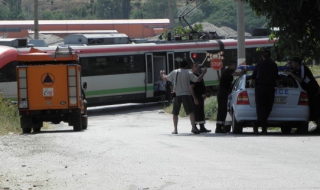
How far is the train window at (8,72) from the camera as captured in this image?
110ft

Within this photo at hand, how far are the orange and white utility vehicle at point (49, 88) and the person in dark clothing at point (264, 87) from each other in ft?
22.5

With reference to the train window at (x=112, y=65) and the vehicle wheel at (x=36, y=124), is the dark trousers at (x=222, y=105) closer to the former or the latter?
the vehicle wheel at (x=36, y=124)

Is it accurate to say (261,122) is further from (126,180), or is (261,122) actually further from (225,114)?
(126,180)

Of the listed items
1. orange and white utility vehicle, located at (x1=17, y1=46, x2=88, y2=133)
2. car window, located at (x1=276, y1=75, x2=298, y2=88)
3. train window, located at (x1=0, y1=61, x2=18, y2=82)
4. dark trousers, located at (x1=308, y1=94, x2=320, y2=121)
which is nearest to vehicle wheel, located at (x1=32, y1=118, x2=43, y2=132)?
orange and white utility vehicle, located at (x1=17, y1=46, x2=88, y2=133)

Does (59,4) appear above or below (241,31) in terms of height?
above

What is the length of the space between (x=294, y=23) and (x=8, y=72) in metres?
17.1

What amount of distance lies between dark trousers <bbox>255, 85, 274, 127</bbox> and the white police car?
285 millimetres

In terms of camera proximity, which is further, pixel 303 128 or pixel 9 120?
pixel 9 120

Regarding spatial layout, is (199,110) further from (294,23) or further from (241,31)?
(241,31)

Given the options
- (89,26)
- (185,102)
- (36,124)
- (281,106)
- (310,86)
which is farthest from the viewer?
(89,26)

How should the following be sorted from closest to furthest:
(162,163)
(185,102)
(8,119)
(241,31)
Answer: (162,163) → (185,102) → (8,119) → (241,31)

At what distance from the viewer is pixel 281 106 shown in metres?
17.9

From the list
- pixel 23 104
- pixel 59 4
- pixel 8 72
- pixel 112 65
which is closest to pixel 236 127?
pixel 23 104

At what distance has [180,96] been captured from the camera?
741 inches
